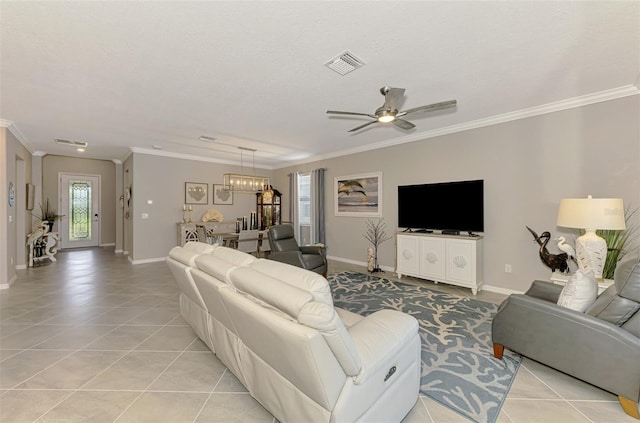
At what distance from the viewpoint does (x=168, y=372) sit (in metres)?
2.17

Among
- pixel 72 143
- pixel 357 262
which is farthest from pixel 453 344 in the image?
pixel 72 143

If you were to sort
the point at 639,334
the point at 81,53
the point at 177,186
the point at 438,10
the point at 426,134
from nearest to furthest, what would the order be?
the point at 639,334 → the point at 438,10 → the point at 81,53 → the point at 426,134 → the point at 177,186

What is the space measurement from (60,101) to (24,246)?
4353 millimetres

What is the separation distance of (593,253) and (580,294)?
3.99 ft

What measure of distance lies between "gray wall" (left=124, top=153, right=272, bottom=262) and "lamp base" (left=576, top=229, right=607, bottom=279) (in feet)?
24.1

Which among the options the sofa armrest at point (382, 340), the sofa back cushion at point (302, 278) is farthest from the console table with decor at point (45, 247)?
the sofa armrest at point (382, 340)

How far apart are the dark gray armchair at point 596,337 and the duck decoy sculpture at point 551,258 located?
5.34ft

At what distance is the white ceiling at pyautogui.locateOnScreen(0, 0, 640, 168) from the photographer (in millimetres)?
1886

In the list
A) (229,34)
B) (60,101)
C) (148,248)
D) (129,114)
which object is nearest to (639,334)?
(229,34)

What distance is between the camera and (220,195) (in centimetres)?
753

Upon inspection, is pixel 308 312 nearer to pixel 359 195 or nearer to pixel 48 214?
pixel 359 195

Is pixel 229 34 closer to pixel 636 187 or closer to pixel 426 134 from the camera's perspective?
pixel 426 134

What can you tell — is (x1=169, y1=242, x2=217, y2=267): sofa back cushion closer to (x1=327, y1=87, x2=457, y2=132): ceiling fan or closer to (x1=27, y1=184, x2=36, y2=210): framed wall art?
(x1=327, y1=87, x2=457, y2=132): ceiling fan

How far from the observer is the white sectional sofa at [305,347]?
118 cm
